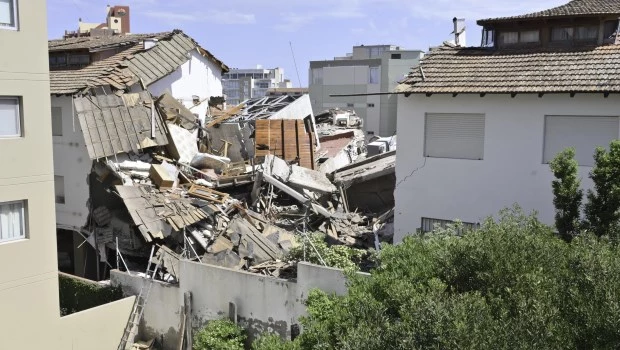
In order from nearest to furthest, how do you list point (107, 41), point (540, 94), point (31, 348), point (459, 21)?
point (540, 94)
point (31, 348)
point (459, 21)
point (107, 41)

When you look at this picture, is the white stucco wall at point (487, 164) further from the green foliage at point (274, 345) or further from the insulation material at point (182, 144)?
the insulation material at point (182, 144)

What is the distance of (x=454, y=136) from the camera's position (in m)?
17.0

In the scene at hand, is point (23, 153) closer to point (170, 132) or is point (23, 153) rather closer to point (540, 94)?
point (170, 132)

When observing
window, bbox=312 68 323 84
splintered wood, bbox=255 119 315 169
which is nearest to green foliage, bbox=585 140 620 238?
splintered wood, bbox=255 119 315 169

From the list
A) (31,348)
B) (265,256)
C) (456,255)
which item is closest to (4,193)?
Result: (31,348)

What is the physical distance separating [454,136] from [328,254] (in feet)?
16.6

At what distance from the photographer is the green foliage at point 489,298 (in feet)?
23.5

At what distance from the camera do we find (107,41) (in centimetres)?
2870

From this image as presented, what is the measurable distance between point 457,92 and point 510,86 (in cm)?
142

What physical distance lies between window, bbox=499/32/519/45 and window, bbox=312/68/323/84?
43928mm

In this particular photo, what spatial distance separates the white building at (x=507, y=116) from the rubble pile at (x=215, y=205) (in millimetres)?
3429

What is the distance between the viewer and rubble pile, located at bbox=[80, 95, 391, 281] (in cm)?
2034

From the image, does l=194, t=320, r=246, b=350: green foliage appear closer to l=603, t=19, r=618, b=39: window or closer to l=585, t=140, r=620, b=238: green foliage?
l=585, t=140, r=620, b=238: green foliage

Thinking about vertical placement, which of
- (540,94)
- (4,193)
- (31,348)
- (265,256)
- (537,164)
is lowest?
(31,348)
